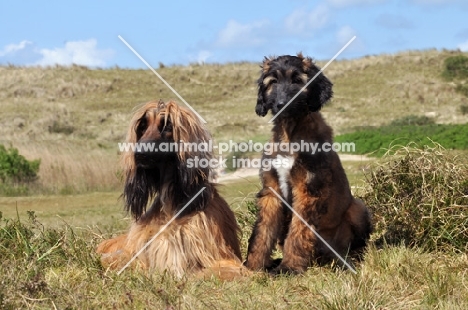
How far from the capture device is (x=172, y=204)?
23.4ft

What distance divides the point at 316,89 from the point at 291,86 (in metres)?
0.32

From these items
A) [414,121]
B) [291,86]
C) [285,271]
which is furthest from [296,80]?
[414,121]

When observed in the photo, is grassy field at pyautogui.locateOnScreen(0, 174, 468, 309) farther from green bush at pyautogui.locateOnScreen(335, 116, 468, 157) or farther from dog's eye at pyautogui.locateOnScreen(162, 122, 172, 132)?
green bush at pyautogui.locateOnScreen(335, 116, 468, 157)

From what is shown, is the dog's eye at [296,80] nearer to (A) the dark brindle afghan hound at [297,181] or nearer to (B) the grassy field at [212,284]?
(A) the dark brindle afghan hound at [297,181]

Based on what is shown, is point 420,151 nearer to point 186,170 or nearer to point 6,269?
point 186,170

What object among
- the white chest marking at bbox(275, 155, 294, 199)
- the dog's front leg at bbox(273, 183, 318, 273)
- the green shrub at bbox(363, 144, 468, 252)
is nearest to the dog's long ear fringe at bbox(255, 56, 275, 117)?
the white chest marking at bbox(275, 155, 294, 199)

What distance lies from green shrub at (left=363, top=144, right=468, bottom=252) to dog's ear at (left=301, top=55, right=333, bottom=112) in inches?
71.8

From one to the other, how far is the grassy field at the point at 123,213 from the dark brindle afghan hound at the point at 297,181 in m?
0.34

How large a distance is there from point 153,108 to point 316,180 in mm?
1641

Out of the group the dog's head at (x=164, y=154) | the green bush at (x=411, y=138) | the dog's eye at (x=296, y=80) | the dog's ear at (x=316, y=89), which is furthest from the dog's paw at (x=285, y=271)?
the green bush at (x=411, y=138)

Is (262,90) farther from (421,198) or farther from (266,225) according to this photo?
(421,198)

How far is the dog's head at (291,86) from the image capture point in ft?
22.9

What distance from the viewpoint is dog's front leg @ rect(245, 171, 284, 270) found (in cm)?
717

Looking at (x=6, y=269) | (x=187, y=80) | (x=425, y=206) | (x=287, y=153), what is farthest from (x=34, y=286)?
(x=187, y=80)
